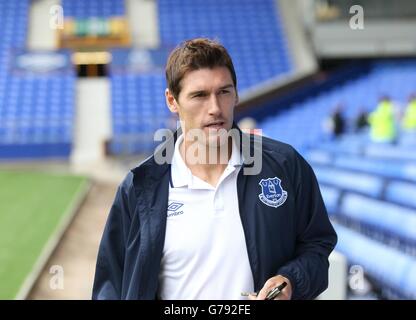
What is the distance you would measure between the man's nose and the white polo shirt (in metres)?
0.14

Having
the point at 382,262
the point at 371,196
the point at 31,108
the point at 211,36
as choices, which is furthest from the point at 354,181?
the point at 31,108

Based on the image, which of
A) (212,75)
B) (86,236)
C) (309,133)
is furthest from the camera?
(309,133)

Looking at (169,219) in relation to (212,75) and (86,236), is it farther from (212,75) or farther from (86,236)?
(86,236)

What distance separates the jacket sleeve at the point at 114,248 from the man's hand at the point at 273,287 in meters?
0.31

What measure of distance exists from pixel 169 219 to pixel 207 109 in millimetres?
244

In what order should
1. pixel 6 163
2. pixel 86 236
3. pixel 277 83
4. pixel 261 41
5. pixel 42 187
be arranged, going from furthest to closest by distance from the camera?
pixel 261 41 < pixel 277 83 < pixel 6 163 < pixel 42 187 < pixel 86 236

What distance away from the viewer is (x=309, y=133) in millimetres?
9133

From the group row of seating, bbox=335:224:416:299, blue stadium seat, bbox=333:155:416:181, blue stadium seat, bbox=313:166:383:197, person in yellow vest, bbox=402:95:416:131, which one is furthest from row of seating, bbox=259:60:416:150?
row of seating, bbox=335:224:416:299

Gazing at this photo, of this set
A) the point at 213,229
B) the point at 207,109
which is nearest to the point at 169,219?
the point at 213,229

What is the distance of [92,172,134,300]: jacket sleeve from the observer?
134cm

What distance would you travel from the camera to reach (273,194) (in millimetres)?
1304

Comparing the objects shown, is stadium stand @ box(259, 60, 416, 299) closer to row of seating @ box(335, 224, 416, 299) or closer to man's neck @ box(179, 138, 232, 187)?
row of seating @ box(335, 224, 416, 299)

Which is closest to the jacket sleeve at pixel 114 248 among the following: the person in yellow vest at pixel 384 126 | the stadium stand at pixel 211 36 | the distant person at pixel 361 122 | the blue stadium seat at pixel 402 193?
the blue stadium seat at pixel 402 193

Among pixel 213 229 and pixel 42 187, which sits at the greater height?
pixel 213 229
